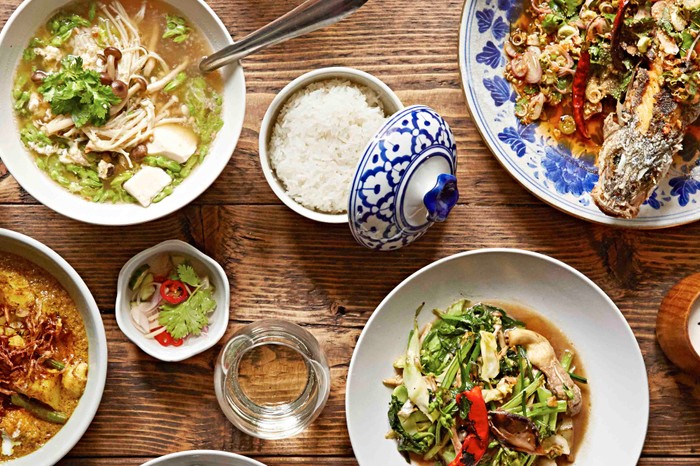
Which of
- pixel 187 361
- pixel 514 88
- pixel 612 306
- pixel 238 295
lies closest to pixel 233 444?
pixel 187 361

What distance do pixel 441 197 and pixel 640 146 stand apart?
584 mm

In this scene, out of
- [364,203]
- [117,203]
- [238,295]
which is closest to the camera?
[364,203]

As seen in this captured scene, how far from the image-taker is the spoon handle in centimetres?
162

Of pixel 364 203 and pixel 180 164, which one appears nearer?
pixel 364 203

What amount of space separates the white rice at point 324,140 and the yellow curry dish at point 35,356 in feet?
2.27

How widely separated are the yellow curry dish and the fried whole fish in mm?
1452

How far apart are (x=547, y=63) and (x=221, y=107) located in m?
0.89

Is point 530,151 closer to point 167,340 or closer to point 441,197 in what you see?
point 441,197

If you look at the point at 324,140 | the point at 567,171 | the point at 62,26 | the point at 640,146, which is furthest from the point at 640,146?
the point at 62,26

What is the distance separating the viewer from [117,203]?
6.28 feet

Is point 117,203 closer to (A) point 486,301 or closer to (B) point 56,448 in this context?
(B) point 56,448

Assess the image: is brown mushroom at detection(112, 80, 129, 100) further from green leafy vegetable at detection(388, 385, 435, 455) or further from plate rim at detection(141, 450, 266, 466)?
green leafy vegetable at detection(388, 385, 435, 455)

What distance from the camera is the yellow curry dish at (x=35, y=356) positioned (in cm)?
193

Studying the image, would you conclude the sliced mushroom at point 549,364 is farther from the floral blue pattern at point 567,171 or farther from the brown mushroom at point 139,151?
the brown mushroom at point 139,151
